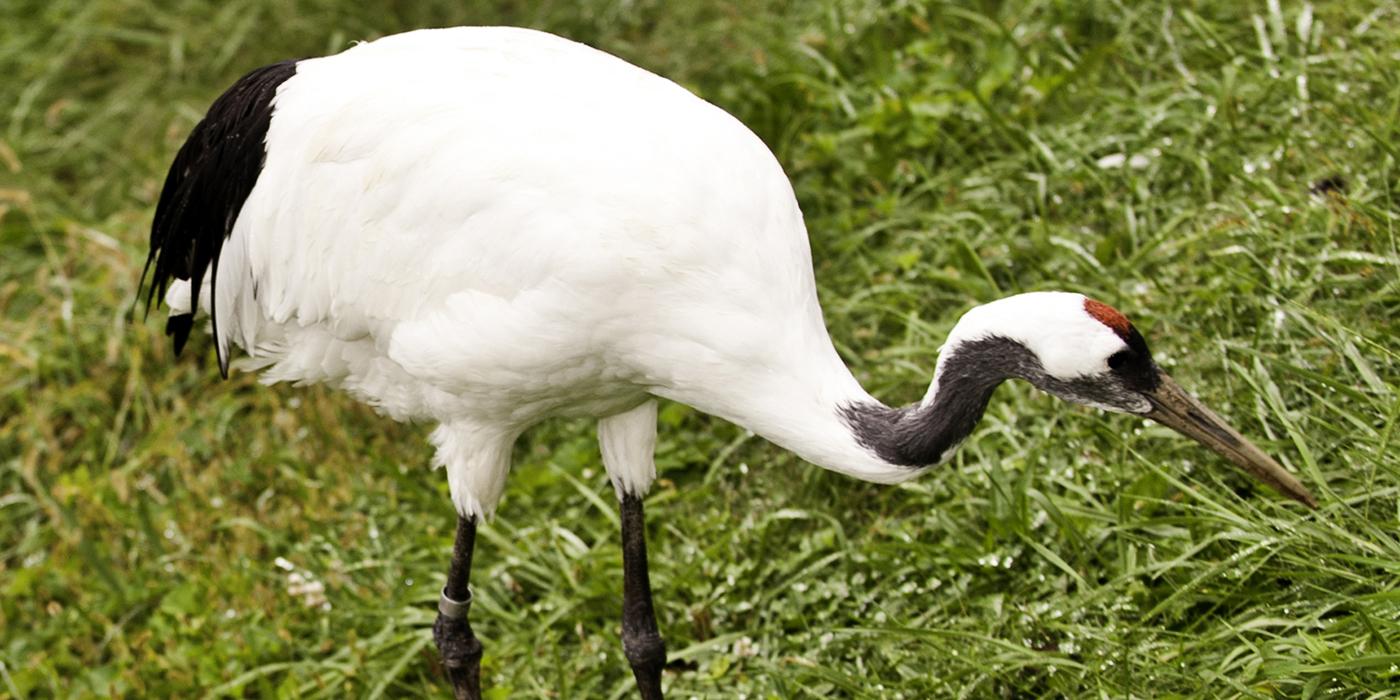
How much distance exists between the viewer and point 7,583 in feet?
17.1

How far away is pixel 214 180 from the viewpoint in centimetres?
412

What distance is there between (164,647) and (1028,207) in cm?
296

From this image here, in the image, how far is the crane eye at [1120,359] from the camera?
3.08 meters

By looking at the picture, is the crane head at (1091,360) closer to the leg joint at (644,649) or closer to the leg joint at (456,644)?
the leg joint at (644,649)

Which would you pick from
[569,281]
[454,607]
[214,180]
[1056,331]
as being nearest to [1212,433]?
[1056,331]

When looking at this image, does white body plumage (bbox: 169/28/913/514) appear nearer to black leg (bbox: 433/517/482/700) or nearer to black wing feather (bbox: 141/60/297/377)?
black wing feather (bbox: 141/60/297/377)

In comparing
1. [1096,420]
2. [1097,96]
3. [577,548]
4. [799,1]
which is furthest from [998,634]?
[799,1]

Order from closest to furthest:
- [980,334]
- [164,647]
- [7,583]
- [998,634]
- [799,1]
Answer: [980,334], [998,634], [164,647], [7,583], [799,1]

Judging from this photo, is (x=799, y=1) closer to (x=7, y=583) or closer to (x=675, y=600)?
(x=675, y=600)

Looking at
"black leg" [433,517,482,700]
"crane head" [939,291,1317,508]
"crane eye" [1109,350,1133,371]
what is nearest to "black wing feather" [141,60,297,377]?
"black leg" [433,517,482,700]

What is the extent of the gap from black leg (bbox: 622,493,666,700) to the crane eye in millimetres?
1346

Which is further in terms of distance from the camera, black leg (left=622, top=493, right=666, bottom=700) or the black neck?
black leg (left=622, top=493, right=666, bottom=700)

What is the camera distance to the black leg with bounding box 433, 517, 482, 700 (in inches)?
161

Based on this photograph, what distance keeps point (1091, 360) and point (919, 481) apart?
136 centimetres
